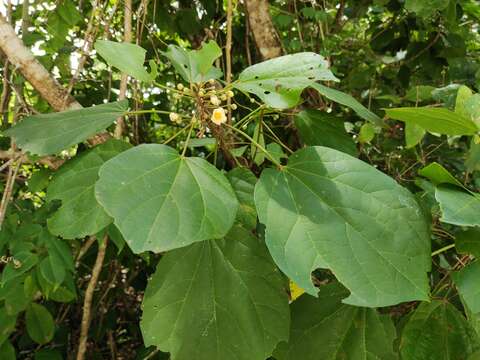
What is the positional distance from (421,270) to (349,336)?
0.87ft

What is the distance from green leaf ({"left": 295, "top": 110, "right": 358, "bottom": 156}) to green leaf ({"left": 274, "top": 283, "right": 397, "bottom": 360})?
1.19 feet

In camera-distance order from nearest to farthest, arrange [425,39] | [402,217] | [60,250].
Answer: [402,217], [60,250], [425,39]

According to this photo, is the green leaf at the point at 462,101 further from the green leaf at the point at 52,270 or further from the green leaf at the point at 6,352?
the green leaf at the point at 6,352

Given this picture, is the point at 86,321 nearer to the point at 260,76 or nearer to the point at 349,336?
the point at 349,336

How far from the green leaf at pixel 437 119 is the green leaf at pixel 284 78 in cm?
15

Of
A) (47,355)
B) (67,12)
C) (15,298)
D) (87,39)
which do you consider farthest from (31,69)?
(47,355)

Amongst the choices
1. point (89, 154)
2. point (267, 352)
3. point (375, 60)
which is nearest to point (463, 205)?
point (267, 352)

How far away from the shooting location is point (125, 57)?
0.99 metres

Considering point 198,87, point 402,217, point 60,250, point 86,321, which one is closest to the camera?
point 402,217

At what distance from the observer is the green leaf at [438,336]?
964 millimetres

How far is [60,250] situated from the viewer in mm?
1346

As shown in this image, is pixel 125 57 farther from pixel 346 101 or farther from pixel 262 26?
pixel 262 26

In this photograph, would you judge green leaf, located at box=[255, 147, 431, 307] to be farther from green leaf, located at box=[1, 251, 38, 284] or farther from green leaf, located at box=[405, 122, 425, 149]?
green leaf, located at box=[1, 251, 38, 284]

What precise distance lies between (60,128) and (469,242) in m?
0.78
